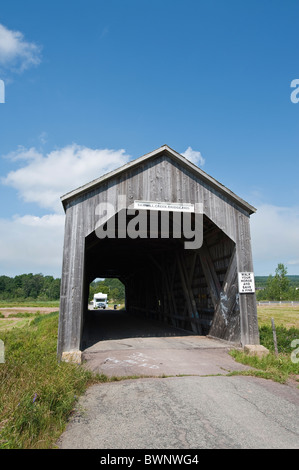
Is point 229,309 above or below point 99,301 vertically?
above

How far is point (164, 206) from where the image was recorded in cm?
888

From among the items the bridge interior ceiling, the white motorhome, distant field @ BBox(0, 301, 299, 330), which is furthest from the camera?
the white motorhome

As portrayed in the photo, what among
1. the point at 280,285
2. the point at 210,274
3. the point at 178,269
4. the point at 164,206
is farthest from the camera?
the point at 280,285

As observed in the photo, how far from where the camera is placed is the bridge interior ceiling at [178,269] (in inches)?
410

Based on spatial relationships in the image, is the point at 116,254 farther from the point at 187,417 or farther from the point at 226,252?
the point at 187,417

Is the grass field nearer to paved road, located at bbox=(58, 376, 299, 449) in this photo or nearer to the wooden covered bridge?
paved road, located at bbox=(58, 376, 299, 449)

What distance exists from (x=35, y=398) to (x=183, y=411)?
6.55 ft

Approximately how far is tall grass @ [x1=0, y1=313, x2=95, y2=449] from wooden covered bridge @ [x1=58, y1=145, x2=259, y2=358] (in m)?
2.01

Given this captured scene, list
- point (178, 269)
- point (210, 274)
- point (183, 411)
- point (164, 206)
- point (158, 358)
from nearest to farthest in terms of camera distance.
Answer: point (183, 411) < point (158, 358) < point (164, 206) < point (210, 274) < point (178, 269)

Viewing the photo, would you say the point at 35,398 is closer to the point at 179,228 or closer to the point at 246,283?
the point at 246,283

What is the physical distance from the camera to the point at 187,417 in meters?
4.06

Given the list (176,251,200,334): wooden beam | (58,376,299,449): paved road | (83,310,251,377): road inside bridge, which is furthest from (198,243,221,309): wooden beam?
(58,376,299,449): paved road

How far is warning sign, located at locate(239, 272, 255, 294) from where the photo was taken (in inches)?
349

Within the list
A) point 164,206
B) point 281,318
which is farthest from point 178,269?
point 281,318
